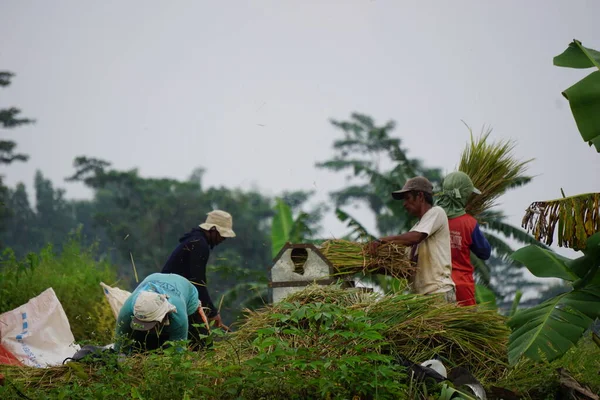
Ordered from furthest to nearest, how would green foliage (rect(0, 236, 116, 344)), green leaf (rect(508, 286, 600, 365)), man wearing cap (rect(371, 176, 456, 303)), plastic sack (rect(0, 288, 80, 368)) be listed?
green foliage (rect(0, 236, 116, 344)) → plastic sack (rect(0, 288, 80, 368)) → man wearing cap (rect(371, 176, 456, 303)) → green leaf (rect(508, 286, 600, 365))

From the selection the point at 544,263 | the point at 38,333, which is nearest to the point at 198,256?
the point at 38,333

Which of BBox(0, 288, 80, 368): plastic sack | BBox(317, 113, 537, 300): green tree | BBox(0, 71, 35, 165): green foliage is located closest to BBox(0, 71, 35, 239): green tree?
BBox(0, 71, 35, 165): green foliage

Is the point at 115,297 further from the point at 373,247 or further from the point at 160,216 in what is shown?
the point at 160,216

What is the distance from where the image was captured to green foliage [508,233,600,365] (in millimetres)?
4668

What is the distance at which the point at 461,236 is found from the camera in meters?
6.42

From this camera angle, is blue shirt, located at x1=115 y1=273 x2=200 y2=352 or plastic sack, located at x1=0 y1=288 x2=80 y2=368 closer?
blue shirt, located at x1=115 y1=273 x2=200 y2=352

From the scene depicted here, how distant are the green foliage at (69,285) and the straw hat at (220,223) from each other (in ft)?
6.18

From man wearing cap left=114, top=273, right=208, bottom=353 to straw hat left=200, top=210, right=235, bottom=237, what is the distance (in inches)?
46.5

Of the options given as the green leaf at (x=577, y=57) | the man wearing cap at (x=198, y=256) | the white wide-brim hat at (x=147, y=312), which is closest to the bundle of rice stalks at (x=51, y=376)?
the white wide-brim hat at (x=147, y=312)

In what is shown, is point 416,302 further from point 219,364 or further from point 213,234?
point 213,234

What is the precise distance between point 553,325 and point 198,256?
3.03m

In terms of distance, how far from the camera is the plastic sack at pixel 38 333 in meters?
7.38

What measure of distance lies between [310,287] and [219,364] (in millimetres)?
1201

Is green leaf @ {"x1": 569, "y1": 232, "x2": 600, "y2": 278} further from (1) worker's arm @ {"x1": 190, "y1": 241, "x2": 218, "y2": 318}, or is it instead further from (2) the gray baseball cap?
(1) worker's arm @ {"x1": 190, "y1": 241, "x2": 218, "y2": 318}
